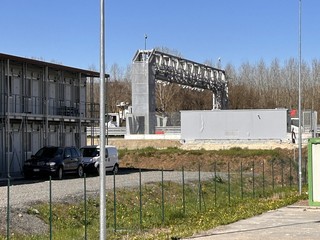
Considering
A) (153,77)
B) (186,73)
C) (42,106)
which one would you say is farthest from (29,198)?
(186,73)

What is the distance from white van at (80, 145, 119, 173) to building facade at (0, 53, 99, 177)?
338 centimetres

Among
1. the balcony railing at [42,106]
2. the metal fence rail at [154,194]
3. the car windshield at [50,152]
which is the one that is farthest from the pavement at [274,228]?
the balcony railing at [42,106]

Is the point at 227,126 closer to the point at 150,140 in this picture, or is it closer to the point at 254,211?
the point at 150,140

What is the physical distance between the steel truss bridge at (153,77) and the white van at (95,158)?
19889 millimetres

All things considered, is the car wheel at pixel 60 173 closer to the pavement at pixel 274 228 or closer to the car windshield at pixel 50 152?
the car windshield at pixel 50 152

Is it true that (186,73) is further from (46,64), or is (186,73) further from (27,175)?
(27,175)

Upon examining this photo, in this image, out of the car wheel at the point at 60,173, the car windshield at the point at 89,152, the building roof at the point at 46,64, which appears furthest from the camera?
the car windshield at the point at 89,152

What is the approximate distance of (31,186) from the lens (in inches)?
1214

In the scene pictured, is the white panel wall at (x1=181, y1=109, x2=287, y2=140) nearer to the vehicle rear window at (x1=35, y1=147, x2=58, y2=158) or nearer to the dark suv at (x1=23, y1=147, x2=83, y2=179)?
the dark suv at (x1=23, y1=147, x2=83, y2=179)

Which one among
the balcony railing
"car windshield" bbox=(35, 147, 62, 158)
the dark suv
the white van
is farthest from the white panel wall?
"car windshield" bbox=(35, 147, 62, 158)

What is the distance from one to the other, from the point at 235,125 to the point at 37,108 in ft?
93.5

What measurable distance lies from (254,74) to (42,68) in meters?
86.9

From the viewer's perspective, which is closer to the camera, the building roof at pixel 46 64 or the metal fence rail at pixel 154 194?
the metal fence rail at pixel 154 194

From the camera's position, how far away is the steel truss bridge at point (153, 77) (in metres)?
62.1
